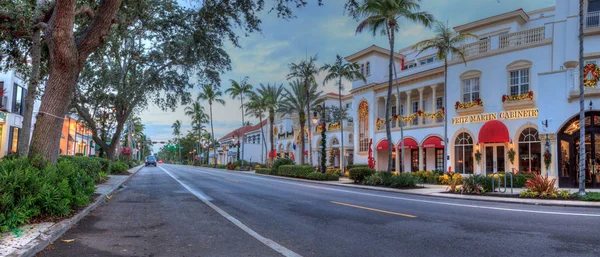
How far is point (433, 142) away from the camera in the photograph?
29875 millimetres

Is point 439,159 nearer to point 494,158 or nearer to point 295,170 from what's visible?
point 494,158

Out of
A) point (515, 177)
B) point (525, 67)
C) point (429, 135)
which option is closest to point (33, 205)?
point (515, 177)

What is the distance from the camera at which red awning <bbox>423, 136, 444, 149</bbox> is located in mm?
29263

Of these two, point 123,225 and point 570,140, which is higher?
point 570,140

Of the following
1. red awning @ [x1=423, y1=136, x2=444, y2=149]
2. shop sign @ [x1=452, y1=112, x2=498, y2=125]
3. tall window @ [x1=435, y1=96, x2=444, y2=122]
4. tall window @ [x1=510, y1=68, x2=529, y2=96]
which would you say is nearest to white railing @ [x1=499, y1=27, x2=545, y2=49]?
tall window @ [x1=510, y1=68, x2=529, y2=96]

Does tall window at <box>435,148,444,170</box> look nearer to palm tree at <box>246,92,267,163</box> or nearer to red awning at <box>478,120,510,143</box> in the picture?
red awning at <box>478,120,510,143</box>

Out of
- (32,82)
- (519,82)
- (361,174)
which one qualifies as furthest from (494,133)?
(32,82)

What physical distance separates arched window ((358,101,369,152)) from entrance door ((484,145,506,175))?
509 inches

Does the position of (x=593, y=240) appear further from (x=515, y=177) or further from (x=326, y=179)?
(x=326, y=179)

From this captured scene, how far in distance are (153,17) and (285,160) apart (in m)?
24.0

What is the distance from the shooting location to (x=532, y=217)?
385 inches

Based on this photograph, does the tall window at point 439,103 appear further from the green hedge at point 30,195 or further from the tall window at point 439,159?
the green hedge at point 30,195

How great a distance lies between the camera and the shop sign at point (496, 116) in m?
23.4

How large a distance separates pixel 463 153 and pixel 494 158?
7.59ft
